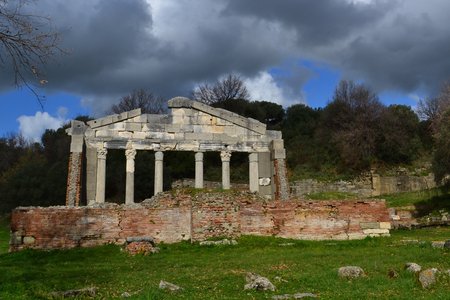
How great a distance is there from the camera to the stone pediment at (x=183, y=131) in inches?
1158

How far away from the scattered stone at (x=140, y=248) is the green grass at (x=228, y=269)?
27 cm

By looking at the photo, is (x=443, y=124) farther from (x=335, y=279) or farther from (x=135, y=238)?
(x=335, y=279)

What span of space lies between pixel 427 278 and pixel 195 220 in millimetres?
10384

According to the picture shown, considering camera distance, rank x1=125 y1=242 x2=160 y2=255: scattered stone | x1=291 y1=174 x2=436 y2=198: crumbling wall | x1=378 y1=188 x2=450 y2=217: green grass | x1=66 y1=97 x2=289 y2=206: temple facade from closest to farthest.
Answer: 1. x1=125 y1=242 x2=160 y2=255: scattered stone
2. x1=66 y1=97 x2=289 y2=206: temple facade
3. x1=378 y1=188 x2=450 y2=217: green grass
4. x1=291 y1=174 x2=436 y2=198: crumbling wall

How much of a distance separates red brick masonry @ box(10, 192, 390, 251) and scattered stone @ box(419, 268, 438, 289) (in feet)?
31.1

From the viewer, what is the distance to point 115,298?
8.75 meters

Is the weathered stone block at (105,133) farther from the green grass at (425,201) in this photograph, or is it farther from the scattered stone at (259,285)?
the scattered stone at (259,285)

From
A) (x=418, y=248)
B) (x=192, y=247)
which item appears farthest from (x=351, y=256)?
(x=192, y=247)

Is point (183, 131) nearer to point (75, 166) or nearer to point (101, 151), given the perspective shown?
point (101, 151)

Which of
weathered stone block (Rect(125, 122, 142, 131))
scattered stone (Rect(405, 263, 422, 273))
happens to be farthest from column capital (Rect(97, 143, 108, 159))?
scattered stone (Rect(405, 263, 422, 273))

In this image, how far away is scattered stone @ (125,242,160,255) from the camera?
16.4 metres

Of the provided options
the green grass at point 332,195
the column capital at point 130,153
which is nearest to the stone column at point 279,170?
the green grass at point 332,195

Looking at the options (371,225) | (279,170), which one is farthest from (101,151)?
(371,225)

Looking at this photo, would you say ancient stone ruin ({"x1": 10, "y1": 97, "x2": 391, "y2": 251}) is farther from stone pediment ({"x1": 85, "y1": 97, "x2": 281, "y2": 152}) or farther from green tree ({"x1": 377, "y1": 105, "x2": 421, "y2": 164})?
green tree ({"x1": 377, "y1": 105, "x2": 421, "y2": 164})
